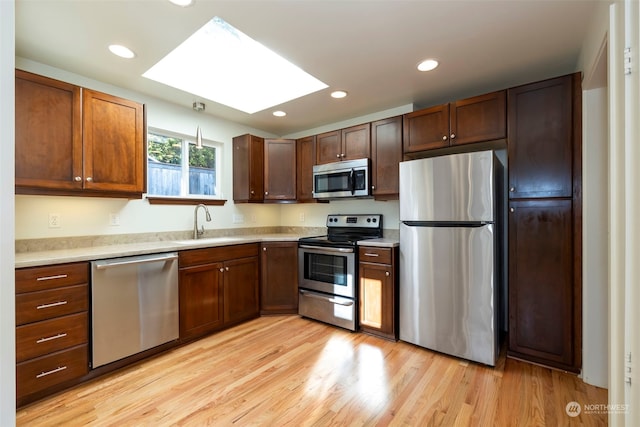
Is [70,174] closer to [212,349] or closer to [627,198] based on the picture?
[212,349]

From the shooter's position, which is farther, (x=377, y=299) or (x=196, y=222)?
(x=196, y=222)

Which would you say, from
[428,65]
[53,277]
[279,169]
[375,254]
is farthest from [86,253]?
[428,65]

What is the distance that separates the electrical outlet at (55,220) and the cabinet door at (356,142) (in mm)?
2719

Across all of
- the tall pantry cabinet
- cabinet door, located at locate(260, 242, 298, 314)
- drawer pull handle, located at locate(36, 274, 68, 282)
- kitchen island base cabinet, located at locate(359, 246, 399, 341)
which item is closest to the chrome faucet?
cabinet door, located at locate(260, 242, 298, 314)

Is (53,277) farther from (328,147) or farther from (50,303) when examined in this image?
(328,147)

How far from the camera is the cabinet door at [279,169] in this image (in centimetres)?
369

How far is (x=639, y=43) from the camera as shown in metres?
1.07

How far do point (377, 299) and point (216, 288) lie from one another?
1624 millimetres

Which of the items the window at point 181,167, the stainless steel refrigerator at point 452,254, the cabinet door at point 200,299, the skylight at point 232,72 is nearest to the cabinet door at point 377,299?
the stainless steel refrigerator at point 452,254

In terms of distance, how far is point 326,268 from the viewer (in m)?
3.12

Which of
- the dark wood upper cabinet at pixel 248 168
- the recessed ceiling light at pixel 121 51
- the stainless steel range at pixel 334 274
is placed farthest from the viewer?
the dark wood upper cabinet at pixel 248 168

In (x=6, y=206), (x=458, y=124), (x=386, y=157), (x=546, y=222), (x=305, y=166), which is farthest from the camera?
(x=305, y=166)

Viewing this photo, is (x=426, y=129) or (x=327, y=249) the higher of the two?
(x=426, y=129)

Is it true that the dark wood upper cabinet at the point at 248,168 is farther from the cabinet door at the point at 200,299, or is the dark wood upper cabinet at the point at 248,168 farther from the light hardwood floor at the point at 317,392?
the light hardwood floor at the point at 317,392
